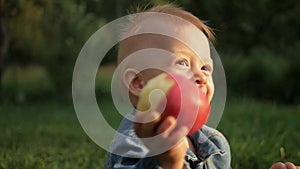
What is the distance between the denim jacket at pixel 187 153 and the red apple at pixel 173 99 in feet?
0.54

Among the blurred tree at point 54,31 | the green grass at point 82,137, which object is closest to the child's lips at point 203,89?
the green grass at point 82,137

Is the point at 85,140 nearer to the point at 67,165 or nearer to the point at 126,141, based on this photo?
the point at 67,165

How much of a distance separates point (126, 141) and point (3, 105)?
159 inches

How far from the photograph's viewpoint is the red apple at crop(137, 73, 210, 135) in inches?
64.1

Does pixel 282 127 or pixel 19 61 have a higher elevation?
pixel 282 127

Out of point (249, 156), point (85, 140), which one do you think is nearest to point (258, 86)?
point (85, 140)

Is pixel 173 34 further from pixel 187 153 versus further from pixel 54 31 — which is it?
pixel 54 31

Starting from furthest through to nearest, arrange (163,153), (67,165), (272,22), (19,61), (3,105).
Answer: (19,61) < (272,22) < (3,105) < (67,165) < (163,153)

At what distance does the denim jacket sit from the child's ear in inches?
4.5

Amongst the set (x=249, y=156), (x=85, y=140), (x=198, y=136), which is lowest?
(x=85, y=140)

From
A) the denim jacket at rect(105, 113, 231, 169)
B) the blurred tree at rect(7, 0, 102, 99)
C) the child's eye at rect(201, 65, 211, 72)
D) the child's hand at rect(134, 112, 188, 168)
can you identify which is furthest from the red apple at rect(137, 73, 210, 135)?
the blurred tree at rect(7, 0, 102, 99)

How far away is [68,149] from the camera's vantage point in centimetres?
355

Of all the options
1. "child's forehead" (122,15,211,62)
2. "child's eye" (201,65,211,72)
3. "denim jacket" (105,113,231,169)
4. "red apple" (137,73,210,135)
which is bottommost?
"denim jacket" (105,113,231,169)

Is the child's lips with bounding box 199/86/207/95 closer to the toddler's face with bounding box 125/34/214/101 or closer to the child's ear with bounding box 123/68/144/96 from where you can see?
the toddler's face with bounding box 125/34/214/101
